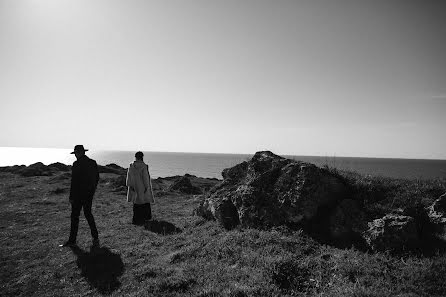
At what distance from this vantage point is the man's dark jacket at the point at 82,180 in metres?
11.6

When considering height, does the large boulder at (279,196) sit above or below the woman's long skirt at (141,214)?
above

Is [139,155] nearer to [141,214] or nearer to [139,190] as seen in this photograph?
[139,190]

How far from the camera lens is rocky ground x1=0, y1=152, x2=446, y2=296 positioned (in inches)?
267

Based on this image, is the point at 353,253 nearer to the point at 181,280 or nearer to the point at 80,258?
the point at 181,280

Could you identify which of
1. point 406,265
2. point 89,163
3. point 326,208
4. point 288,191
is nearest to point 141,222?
point 89,163

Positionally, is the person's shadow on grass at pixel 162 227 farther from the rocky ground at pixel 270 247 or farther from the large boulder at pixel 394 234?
the large boulder at pixel 394 234

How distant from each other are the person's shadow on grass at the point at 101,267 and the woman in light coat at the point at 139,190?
412 centimetres

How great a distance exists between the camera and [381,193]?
33.6ft

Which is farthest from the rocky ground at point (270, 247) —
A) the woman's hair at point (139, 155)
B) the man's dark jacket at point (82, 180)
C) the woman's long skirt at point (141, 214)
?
the woman's hair at point (139, 155)

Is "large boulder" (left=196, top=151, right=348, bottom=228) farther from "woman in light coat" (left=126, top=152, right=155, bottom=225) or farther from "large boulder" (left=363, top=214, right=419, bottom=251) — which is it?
"woman in light coat" (left=126, top=152, right=155, bottom=225)

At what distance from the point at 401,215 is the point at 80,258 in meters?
10.1

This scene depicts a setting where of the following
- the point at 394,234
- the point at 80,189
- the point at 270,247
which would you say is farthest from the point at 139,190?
the point at 394,234

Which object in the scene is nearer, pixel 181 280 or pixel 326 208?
pixel 181 280

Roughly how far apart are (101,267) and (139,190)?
248 inches
